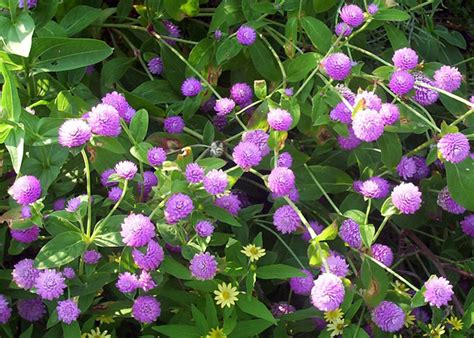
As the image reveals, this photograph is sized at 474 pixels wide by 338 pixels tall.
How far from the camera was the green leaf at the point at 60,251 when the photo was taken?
4.09ft

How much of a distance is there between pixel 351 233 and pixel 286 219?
0.13 meters

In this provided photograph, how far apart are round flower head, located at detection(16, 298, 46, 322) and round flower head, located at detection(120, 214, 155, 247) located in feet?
1.02

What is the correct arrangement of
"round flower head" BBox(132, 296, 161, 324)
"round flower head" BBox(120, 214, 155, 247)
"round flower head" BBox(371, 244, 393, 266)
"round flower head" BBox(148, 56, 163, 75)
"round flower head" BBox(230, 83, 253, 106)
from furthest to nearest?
"round flower head" BBox(148, 56, 163, 75), "round flower head" BBox(230, 83, 253, 106), "round flower head" BBox(371, 244, 393, 266), "round flower head" BBox(132, 296, 161, 324), "round flower head" BBox(120, 214, 155, 247)

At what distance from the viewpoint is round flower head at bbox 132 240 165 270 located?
1.26 meters

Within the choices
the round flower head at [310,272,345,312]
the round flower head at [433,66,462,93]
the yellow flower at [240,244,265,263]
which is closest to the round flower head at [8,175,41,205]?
the yellow flower at [240,244,265,263]

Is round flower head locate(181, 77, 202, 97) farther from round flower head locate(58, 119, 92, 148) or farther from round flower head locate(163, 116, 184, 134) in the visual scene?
round flower head locate(58, 119, 92, 148)

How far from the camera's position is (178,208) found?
4.11 ft

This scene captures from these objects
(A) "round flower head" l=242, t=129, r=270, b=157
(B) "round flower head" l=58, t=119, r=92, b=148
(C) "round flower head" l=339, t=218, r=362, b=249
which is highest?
(B) "round flower head" l=58, t=119, r=92, b=148

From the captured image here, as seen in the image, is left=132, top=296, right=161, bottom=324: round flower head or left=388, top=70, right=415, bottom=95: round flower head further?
left=388, top=70, right=415, bottom=95: round flower head

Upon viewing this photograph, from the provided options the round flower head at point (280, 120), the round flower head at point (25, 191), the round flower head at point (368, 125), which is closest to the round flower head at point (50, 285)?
the round flower head at point (25, 191)

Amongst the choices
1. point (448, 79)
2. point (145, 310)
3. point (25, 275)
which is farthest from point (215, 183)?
point (448, 79)

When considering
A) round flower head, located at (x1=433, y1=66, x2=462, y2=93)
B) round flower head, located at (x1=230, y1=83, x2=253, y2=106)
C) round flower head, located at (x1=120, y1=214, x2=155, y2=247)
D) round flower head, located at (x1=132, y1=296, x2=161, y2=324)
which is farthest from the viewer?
round flower head, located at (x1=230, y1=83, x2=253, y2=106)

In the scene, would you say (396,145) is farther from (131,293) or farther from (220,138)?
(131,293)

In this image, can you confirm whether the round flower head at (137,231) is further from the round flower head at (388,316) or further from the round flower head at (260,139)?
the round flower head at (388,316)
